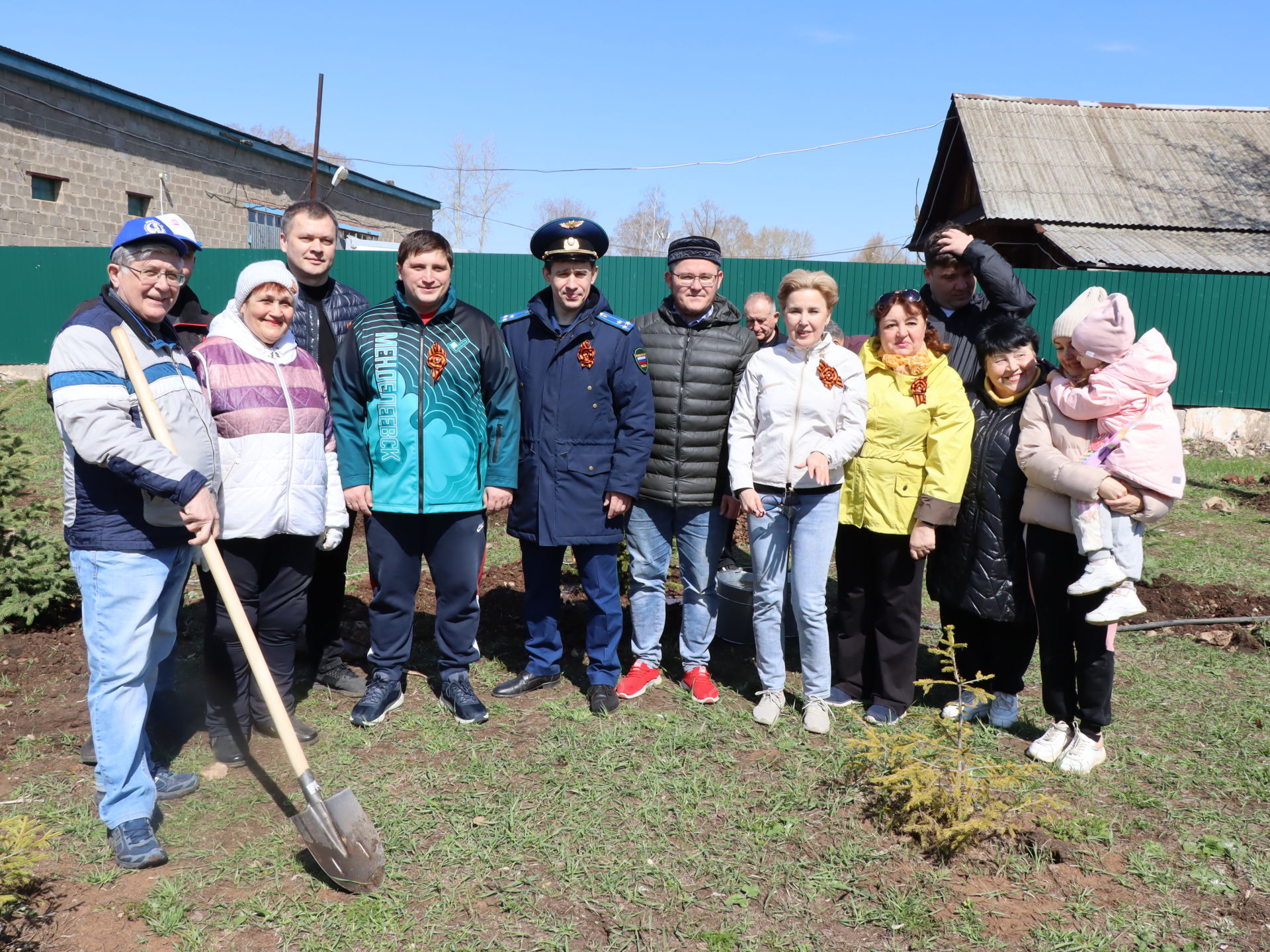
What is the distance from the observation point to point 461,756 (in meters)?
3.60

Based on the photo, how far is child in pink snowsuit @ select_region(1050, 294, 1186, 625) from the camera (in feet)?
10.6

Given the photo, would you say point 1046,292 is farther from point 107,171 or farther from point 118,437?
point 107,171

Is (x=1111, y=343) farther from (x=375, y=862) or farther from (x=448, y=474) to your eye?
(x=375, y=862)

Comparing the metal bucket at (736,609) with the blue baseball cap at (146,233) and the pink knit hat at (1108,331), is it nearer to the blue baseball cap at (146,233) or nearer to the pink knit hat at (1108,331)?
the pink knit hat at (1108,331)

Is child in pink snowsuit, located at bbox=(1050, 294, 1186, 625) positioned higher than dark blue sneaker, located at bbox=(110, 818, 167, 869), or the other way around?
child in pink snowsuit, located at bbox=(1050, 294, 1186, 625)

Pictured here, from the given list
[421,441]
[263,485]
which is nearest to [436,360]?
[421,441]

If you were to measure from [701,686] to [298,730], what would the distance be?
5.99 feet

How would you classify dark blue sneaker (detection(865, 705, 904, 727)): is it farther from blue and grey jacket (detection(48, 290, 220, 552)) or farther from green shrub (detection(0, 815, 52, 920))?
green shrub (detection(0, 815, 52, 920))

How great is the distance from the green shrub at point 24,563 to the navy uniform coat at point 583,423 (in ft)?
9.28

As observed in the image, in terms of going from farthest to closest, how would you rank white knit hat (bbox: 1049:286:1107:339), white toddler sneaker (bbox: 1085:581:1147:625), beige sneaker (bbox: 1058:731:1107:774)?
beige sneaker (bbox: 1058:731:1107:774) → white knit hat (bbox: 1049:286:1107:339) → white toddler sneaker (bbox: 1085:581:1147:625)

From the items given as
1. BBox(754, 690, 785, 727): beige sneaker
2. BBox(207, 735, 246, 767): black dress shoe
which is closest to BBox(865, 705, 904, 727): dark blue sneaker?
BBox(754, 690, 785, 727): beige sneaker

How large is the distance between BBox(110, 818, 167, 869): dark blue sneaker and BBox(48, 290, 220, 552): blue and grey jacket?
36.5 inches

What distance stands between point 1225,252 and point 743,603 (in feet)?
43.2

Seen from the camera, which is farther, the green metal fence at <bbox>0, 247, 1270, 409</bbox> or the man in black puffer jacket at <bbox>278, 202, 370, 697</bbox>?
the green metal fence at <bbox>0, 247, 1270, 409</bbox>
